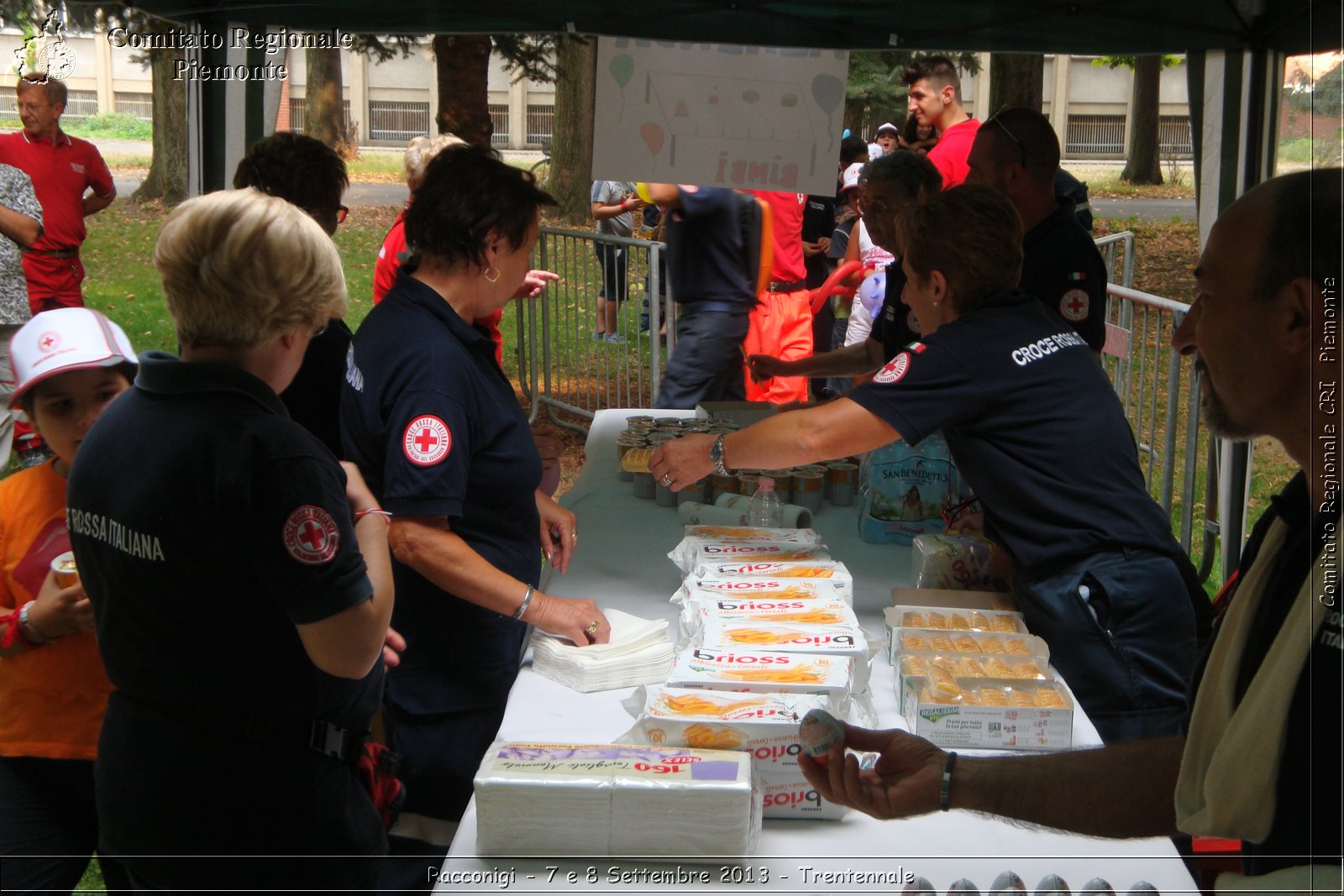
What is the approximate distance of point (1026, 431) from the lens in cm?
234

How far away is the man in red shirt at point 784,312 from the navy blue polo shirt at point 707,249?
61 centimetres

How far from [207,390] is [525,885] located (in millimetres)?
800

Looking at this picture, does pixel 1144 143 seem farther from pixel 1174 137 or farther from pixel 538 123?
pixel 538 123

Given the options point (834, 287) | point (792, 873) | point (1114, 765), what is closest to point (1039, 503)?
point (1114, 765)

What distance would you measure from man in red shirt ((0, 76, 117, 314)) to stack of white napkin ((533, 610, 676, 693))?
5362mm

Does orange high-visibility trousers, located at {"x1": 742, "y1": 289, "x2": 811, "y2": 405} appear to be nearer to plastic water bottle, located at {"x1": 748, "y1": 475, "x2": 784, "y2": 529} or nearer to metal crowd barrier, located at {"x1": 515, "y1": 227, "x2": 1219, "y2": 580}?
metal crowd barrier, located at {"x1": 515, "y1": 227, "x2": 1219, "y2": 580}

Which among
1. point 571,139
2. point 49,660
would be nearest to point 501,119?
point 571,139

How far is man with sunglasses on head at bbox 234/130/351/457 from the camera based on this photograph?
283 centimetres

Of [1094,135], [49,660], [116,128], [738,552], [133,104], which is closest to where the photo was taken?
[49,660]

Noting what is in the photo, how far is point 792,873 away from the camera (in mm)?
1570

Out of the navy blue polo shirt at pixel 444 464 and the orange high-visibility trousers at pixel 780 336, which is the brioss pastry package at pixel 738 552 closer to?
the navy blue polo shirt at pixel 444 464

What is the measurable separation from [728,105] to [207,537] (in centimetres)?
322

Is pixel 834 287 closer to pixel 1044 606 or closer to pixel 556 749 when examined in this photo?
pixel 1044 606

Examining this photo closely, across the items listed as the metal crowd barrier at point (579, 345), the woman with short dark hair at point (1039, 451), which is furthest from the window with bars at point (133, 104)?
the woman with short dark hair at point (1039, 451)
